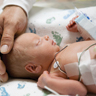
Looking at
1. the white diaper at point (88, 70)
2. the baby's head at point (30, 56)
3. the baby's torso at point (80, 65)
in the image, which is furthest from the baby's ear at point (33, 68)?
the white diaper at point (88, 70)

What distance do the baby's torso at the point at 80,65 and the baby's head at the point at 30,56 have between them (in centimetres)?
11

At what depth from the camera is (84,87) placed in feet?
2.58

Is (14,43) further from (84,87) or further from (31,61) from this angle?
(84,87)

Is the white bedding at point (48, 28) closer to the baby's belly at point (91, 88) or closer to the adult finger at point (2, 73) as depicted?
the adult finger at point (2, 73)

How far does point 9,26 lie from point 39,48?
0.28 metres

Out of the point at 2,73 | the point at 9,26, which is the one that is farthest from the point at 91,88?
the point at 9,26

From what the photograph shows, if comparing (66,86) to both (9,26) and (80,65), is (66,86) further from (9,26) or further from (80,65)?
(9,26)

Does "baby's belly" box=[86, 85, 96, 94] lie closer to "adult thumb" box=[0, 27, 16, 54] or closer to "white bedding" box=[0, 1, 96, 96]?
"white bedding" box=[0, 1, 96, 96]

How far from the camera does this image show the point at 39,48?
1.01 m

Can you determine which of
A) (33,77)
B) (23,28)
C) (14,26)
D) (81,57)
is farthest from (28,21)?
(81,57)

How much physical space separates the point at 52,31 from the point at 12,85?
0.55 metres

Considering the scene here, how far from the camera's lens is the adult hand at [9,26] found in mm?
976

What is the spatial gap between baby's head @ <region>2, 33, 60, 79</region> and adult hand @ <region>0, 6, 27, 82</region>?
6 centimetres

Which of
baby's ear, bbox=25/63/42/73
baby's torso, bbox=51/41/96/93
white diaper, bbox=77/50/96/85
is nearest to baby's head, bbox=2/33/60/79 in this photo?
baby's ear, bbox=25/63/42/73
